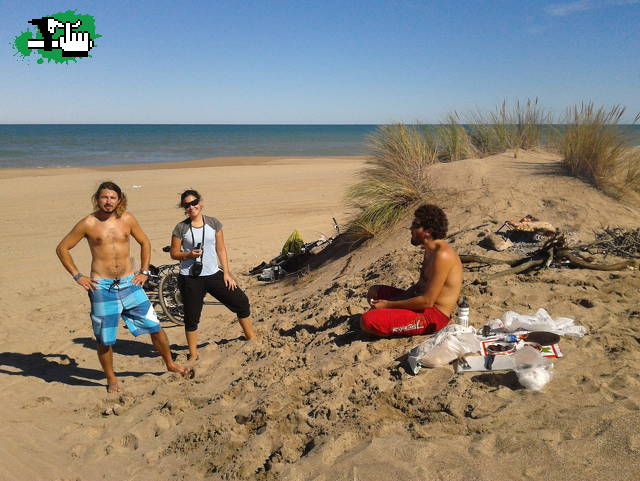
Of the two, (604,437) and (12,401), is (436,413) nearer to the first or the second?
(604,437)

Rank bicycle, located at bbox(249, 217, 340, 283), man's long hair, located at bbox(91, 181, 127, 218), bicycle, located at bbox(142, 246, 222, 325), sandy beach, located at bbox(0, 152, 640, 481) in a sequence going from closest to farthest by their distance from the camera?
sandy beach, located at bbox(0, 152, 640, 481)
man's long hair, located at bbox(91, 181, 127, 218)
bicycle, located at bbox(142, 246, 222, 325)
bicycle, located at bbox(249, 217, 340, 283)

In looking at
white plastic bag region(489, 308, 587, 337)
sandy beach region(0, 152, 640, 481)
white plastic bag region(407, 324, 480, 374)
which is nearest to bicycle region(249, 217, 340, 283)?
sandy beach region(0, 152, 640, 481)

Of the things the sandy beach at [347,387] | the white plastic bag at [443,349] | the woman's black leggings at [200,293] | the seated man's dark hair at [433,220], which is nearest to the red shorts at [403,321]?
the sandy beach at [347,387]

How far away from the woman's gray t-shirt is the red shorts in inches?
60.6

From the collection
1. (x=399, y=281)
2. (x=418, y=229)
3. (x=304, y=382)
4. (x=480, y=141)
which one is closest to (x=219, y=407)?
(x=304, y=382)

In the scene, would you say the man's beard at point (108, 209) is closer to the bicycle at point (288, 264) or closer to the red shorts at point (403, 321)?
the red shorts at point (403, 321)

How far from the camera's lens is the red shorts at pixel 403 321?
160 inches

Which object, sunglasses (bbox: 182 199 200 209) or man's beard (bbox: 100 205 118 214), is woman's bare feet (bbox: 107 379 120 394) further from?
sunglasses (bbox: 182 199 200 209)

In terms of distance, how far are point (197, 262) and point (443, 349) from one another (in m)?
2.31

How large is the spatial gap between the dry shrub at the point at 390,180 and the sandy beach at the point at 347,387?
1.04ft

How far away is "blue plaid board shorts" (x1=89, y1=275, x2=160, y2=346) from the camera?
14.4 feet

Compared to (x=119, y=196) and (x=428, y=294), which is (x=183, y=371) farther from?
(x=428, y=294)

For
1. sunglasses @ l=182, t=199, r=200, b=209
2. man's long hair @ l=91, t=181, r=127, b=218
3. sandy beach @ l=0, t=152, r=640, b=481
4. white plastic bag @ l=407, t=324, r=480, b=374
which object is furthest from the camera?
sunglasses @ l=182, t=199, r=200, b=209

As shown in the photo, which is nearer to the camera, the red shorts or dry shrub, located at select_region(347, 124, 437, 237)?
the red shorts
